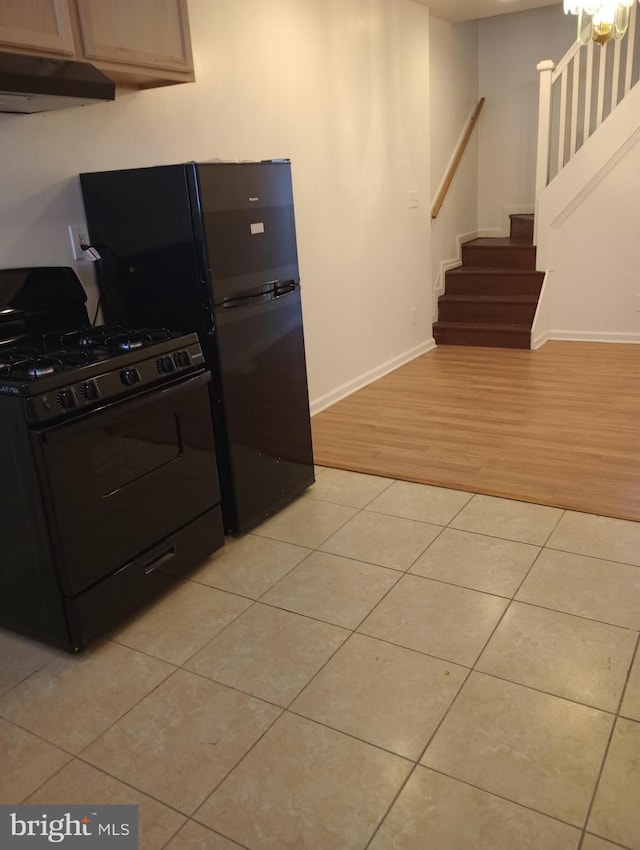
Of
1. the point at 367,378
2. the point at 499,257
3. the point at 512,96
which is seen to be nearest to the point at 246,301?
the point at 367,378

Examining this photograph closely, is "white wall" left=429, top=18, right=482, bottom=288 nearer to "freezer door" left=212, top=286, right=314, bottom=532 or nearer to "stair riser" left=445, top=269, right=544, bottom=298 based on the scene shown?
"stair riser" left=445, top=269, right=544, bottom=298

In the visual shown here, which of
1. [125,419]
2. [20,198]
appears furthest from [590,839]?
[20,198]

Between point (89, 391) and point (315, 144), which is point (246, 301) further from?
point (315, 144)

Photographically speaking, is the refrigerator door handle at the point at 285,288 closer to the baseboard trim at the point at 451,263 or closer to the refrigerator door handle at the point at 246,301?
the refrigerator door handle at the point at 246,301

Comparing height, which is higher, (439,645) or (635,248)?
(635,248)

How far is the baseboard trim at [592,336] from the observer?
18.2 feet

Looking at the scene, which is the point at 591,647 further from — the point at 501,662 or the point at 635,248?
the point at 635,248

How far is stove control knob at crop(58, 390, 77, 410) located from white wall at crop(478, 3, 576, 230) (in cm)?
579

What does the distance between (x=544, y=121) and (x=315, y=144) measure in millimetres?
2451

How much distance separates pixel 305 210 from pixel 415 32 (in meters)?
1.94

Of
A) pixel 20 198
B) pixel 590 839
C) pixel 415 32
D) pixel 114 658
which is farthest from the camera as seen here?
pixel 415 32

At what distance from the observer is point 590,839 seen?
1.44m

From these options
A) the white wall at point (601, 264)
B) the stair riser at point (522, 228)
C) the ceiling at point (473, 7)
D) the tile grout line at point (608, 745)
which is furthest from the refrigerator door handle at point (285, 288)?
Answer: the stair riser at point (522, 228)

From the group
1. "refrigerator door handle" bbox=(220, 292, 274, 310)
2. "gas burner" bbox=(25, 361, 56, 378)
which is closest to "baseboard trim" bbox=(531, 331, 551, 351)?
"refrigerator door handle" bbox=(220, 292, 274, 310)
